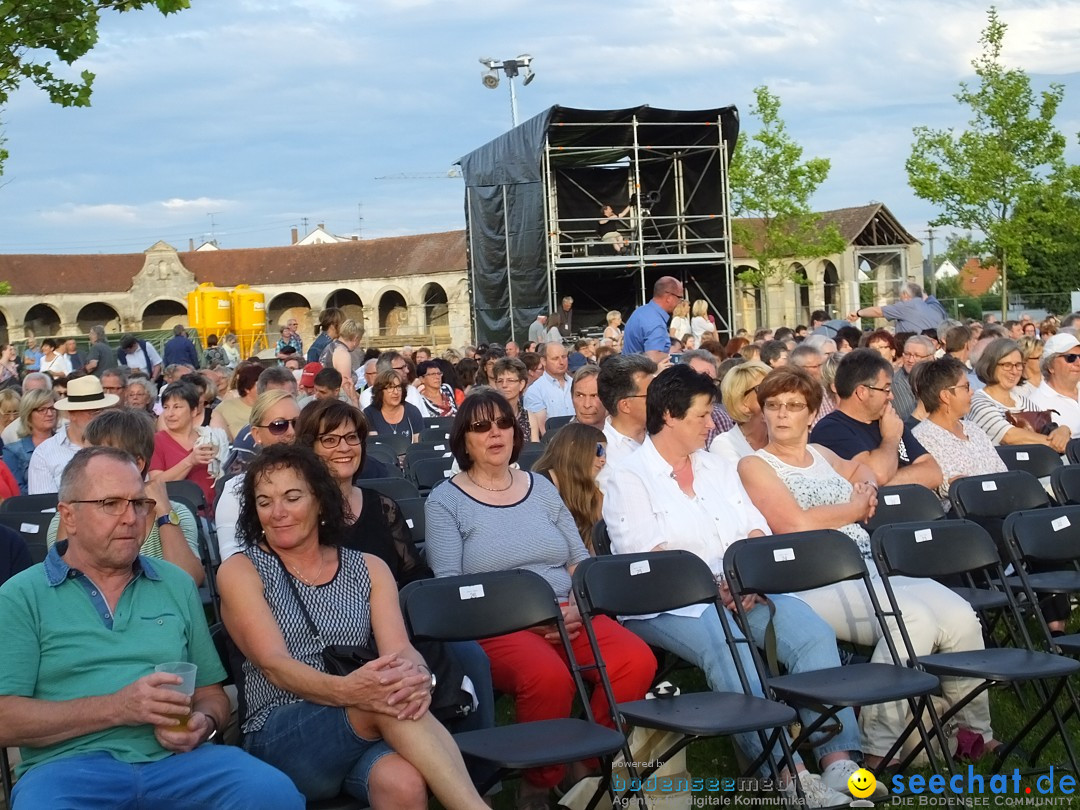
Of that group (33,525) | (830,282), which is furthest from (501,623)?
(830,282)

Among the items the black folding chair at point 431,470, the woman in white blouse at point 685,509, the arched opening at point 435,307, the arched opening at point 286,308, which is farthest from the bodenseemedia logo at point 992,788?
the arched opening at point 286,308

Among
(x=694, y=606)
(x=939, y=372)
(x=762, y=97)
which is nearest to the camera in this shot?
(x=694, y=606)

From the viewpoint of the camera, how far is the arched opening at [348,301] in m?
57.9

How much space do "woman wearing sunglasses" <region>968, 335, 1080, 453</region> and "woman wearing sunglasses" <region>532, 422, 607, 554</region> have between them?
130 inches

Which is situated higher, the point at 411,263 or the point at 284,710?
the point at 411,263

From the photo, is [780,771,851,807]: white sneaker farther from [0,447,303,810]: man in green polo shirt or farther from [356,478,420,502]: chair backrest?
[356,478,420,502]: chair backrest

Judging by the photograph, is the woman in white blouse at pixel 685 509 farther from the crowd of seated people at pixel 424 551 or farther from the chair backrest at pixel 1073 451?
the chair backrest at pixel 1073 451

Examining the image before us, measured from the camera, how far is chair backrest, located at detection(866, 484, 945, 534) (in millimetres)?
5793

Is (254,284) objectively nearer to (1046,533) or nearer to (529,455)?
(529,455)

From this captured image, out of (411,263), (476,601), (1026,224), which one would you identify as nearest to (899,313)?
(476,601)

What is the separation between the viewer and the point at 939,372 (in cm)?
647

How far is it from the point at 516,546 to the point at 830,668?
4.27 ft

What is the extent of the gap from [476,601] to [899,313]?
1040cm

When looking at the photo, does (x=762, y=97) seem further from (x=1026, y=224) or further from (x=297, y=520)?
(x=297, y=520)
